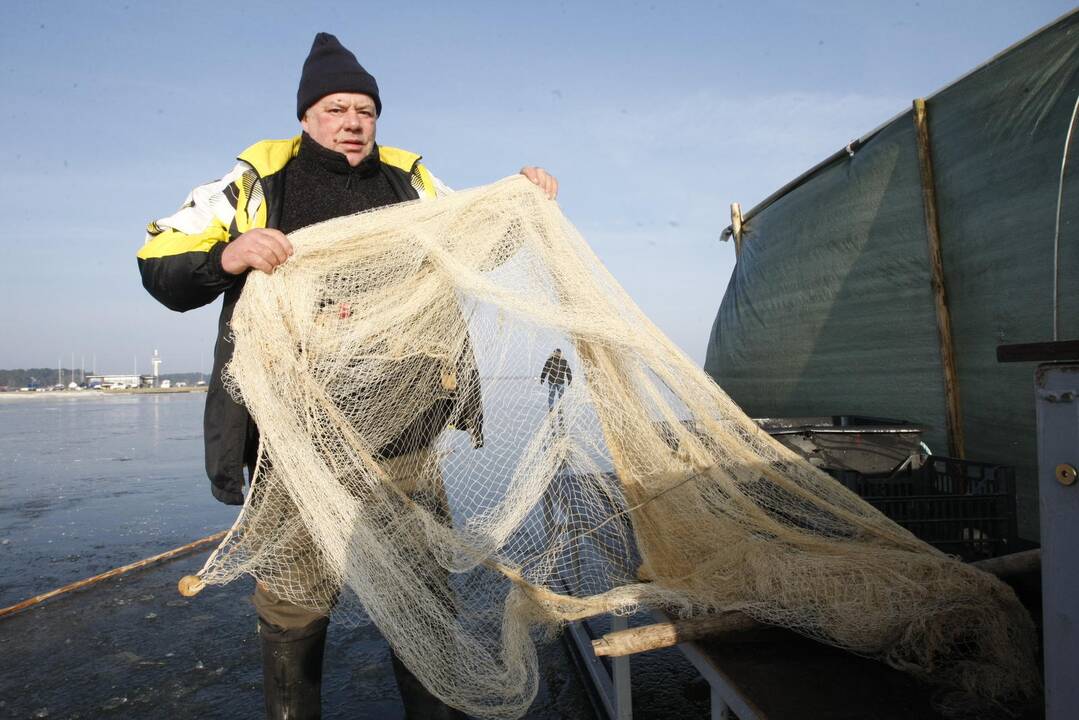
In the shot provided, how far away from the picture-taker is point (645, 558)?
7.96 ft

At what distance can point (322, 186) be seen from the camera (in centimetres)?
233

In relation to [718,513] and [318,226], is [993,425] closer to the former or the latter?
[718,513]

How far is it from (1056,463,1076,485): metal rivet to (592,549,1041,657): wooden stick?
2.92ft

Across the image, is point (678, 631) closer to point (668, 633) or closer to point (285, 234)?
point (668, 633)

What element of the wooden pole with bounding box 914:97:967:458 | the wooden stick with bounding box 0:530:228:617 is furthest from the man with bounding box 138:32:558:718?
the wooden pole with bounding box 914:97:967:458

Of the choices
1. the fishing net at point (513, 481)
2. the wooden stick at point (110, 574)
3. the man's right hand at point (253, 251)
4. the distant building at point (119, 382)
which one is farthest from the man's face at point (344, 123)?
the distant building at point (119, 382)

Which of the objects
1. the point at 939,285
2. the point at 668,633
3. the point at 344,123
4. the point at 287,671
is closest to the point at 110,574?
the point at 287,671

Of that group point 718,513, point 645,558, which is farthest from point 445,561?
point 718,513

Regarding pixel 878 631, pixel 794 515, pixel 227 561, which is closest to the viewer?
pixel 878 631

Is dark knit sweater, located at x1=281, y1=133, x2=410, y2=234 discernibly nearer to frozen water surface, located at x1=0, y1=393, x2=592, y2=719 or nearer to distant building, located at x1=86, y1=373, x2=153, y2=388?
frozen water surface, located at x1=0, y1=393, x2=592, y2=719

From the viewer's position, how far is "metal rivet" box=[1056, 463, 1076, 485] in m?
1.14

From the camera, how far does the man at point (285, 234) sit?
192cm

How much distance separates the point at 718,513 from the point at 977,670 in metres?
1.03

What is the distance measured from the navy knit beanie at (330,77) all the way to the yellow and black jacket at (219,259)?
7.5 inches
